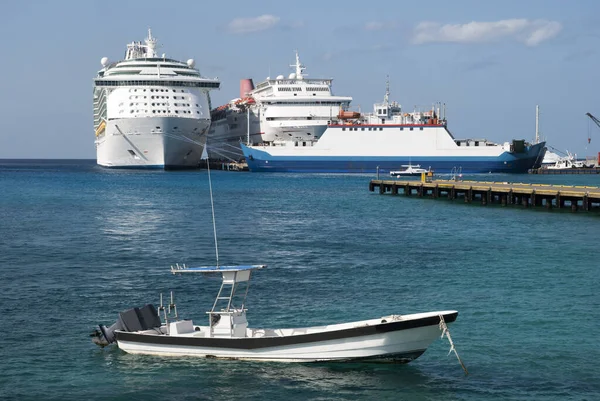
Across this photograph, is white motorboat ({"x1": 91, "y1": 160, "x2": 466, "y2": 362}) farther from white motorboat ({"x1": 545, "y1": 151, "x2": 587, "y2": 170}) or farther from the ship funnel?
the ship funnel

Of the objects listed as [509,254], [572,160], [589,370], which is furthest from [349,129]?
[589,370]

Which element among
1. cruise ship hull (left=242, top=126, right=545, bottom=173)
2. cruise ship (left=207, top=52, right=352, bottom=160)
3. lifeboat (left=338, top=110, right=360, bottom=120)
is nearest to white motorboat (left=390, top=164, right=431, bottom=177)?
cruise ship hull (left=242, top=126, right=545, bottom=173)

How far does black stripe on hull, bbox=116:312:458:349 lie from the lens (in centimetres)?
1667

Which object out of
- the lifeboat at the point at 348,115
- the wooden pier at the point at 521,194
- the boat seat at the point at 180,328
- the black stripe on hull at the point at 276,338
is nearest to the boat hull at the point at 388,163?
the lifeboat at the point at 348,115

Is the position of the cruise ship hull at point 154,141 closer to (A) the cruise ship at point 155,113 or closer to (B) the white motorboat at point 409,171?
(A) the cruise ship at point 155,113

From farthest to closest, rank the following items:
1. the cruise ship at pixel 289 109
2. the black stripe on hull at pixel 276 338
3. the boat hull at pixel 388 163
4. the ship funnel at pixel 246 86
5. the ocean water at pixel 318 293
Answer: the ship funnel at pixel 246 86, the cruise ship at pixel 289 109, the boat hull at pixel 388 163, the ocean water at pixel 318 293, the black stripe on hull at pixel 276 338

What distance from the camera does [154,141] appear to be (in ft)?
370

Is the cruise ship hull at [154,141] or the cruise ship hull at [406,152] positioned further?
the cruise ship hull at [406,152]

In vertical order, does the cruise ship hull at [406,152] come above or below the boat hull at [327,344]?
above

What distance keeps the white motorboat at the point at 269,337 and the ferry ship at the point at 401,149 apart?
308 feet

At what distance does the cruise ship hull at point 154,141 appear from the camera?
363ft

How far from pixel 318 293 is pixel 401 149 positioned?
3473 inches

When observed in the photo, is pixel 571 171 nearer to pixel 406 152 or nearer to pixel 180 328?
pixel 406 152

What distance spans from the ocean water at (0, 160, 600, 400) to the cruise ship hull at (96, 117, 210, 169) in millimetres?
54034
